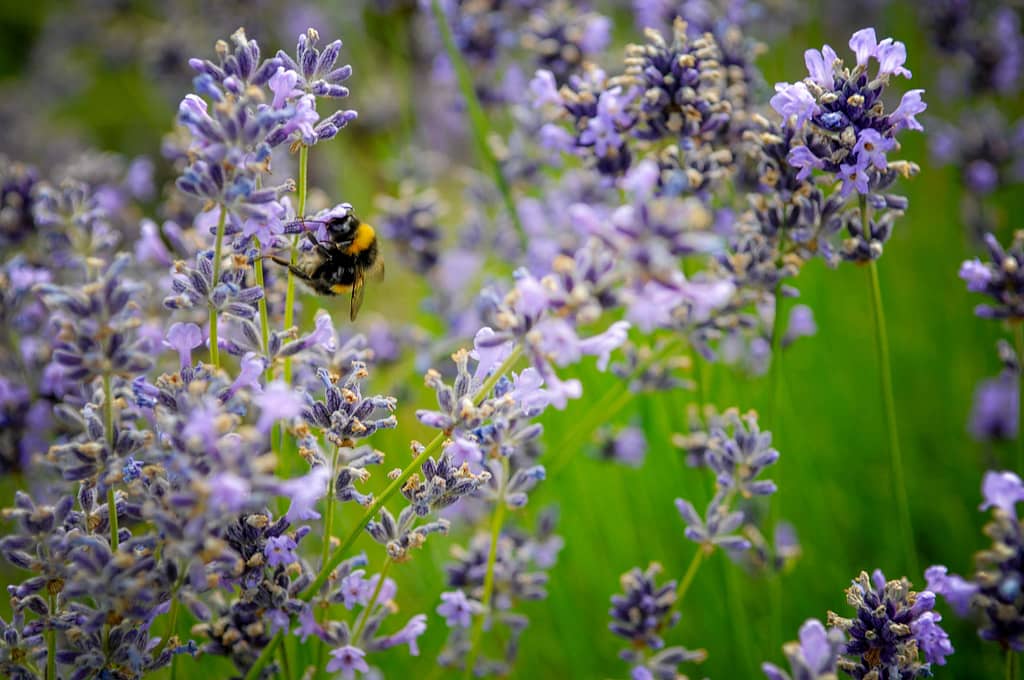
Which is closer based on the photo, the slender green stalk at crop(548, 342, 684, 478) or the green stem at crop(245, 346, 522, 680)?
the green stem at crop(245, 346, 522, 680)

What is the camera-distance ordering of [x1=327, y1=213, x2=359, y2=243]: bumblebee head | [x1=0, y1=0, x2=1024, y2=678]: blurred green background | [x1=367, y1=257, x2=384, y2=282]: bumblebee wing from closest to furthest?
[x1=327, y1=213, x2=359, y2=243]: bumblebee head < [x1=367, y1=257, x2=384, y2=282]: bumblebee wing < [x1=0, y1=0, x2=1024, y2=678]: blurred green background

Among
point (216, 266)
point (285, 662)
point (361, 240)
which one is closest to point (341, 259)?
point (361, 240)

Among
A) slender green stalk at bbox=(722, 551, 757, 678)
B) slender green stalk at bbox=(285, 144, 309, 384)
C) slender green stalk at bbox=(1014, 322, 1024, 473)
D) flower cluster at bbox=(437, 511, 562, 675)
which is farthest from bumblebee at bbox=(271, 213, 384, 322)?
slender green stalk at bbox=(1014, 322, 1024, 473)

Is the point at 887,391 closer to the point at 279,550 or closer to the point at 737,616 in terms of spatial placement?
the point at 737,616

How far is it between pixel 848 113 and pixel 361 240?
131cm

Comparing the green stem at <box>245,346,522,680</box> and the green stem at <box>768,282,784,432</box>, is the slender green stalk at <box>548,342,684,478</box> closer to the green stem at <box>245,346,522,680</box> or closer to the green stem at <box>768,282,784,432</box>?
the green stem at <box>768,282,784,432</box>

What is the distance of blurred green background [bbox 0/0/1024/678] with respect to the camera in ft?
8.79

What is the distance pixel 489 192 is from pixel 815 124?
2.12m

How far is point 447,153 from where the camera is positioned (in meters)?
6.15

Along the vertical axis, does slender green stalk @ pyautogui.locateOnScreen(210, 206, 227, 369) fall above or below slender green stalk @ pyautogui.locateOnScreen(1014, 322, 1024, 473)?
below

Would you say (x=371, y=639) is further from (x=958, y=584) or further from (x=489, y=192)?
(x=489, y=192)

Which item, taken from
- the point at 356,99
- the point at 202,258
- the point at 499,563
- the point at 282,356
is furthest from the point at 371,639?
the point at 356,99

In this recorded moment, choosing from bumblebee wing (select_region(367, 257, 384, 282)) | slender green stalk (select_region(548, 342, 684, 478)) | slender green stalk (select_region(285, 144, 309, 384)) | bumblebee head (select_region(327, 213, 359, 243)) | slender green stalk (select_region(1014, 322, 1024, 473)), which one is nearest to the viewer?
slender green stalk (select_region(285, 144, 309, 384))

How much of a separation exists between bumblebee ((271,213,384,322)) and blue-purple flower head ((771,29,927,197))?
45.9 inches
